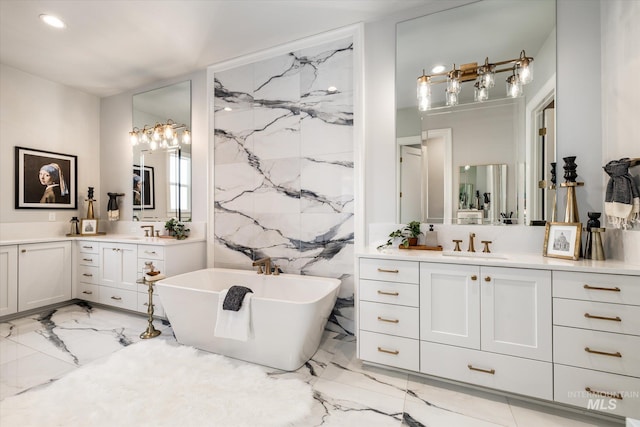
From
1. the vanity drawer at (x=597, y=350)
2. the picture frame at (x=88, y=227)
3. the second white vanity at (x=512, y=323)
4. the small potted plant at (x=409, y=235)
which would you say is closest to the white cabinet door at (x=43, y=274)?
the picture frame at (x=88, y=227)

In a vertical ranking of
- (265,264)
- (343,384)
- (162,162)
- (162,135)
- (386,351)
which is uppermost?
(162,135)

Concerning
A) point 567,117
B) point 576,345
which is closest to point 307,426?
point 576,345

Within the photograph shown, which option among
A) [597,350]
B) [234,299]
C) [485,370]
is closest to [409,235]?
[485,370]

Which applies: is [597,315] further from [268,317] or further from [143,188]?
[143,188]

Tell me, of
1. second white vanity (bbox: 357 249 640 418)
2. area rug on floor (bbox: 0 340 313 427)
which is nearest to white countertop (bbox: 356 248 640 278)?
second white vanity (bbox: 357 249 640 418)

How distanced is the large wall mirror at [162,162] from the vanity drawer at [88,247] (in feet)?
1.90

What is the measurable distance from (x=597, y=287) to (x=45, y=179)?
215 inches

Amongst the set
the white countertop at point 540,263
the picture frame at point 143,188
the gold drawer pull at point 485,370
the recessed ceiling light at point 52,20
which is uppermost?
the recessed ceiling light at point 52,20

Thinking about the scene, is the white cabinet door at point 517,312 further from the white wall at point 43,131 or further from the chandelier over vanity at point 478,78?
the white wall at point 43,131

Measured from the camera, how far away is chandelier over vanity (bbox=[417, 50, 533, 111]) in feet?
7.04

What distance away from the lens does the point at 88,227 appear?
3.89m

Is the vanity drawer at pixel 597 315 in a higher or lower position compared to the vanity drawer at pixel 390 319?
higher

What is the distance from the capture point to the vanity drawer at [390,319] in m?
1.95

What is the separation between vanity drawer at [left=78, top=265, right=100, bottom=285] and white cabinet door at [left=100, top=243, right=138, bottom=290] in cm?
9
